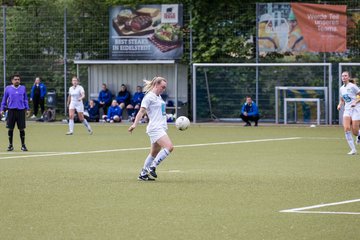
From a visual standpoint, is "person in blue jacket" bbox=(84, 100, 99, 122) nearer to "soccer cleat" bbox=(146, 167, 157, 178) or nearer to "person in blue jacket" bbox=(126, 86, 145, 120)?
"person in blue jacket" bbox=(126, 86, 145, 120)

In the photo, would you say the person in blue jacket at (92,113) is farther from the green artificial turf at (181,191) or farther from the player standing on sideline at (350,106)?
the player standing on sideline at (350,106)

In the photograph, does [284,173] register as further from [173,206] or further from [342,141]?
[342,141]

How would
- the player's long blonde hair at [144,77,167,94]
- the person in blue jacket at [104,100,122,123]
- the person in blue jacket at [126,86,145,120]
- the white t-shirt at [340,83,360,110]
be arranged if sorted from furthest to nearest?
the person in blue jacket at [104,100,122,123]
the person in blue jacket at [126,86,145,120]
the white t-shirt at [340,83,360,110]
the player's long blonde hair at [144,77,167,94]

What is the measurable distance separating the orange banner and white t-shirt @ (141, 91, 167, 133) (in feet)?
79.2

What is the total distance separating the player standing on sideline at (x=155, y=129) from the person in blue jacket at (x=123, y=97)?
25.0 m

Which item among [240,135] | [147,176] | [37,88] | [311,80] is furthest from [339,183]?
[37,88]

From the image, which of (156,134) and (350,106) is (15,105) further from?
(156,134)

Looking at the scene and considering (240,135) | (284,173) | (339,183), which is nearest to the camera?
(339,183)

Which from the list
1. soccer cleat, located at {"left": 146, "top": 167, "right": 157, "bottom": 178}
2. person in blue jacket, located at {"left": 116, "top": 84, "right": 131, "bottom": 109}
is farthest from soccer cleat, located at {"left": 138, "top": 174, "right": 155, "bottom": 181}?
person in blue jacket, located at {"left": 116, "top": 84, "right": 131, "bottom": 109}

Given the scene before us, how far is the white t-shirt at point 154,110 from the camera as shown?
1738 centimetres

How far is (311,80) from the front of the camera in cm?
4062

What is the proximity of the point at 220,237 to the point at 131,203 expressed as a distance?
329cm

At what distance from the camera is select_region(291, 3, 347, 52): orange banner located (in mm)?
40688

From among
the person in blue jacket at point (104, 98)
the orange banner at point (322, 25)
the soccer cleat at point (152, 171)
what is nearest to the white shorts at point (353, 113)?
the soccer cleat at point (152, 171)
